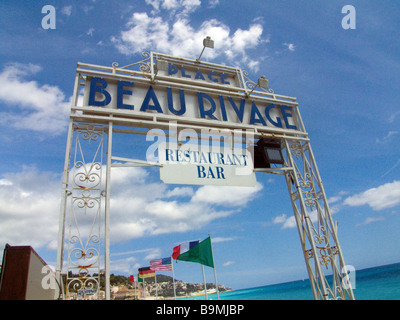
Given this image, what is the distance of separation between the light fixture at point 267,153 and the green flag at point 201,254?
2.87 meters

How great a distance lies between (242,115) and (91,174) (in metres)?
3.77

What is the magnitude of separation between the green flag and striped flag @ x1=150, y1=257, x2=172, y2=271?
6476 mm

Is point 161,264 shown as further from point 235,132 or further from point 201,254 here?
point 235,132

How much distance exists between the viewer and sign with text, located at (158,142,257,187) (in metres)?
5.39

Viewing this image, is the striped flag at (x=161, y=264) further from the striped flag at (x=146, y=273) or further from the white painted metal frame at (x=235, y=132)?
the white painted metal frame at (x=235, y=132)

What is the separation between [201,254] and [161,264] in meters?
7.29

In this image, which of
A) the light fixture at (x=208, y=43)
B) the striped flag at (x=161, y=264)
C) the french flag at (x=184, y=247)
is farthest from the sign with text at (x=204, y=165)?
the striped flag at (x=161, y=264)

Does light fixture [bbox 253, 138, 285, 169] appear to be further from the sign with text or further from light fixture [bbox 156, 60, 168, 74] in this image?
light fixture [bbox 156, 60, 168, 74]

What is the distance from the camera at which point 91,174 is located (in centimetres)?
480

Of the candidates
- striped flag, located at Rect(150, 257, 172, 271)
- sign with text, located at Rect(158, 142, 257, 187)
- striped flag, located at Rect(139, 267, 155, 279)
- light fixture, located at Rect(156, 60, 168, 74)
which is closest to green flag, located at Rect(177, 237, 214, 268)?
sign with text, located at Rect(158, 142, 257, 187)
